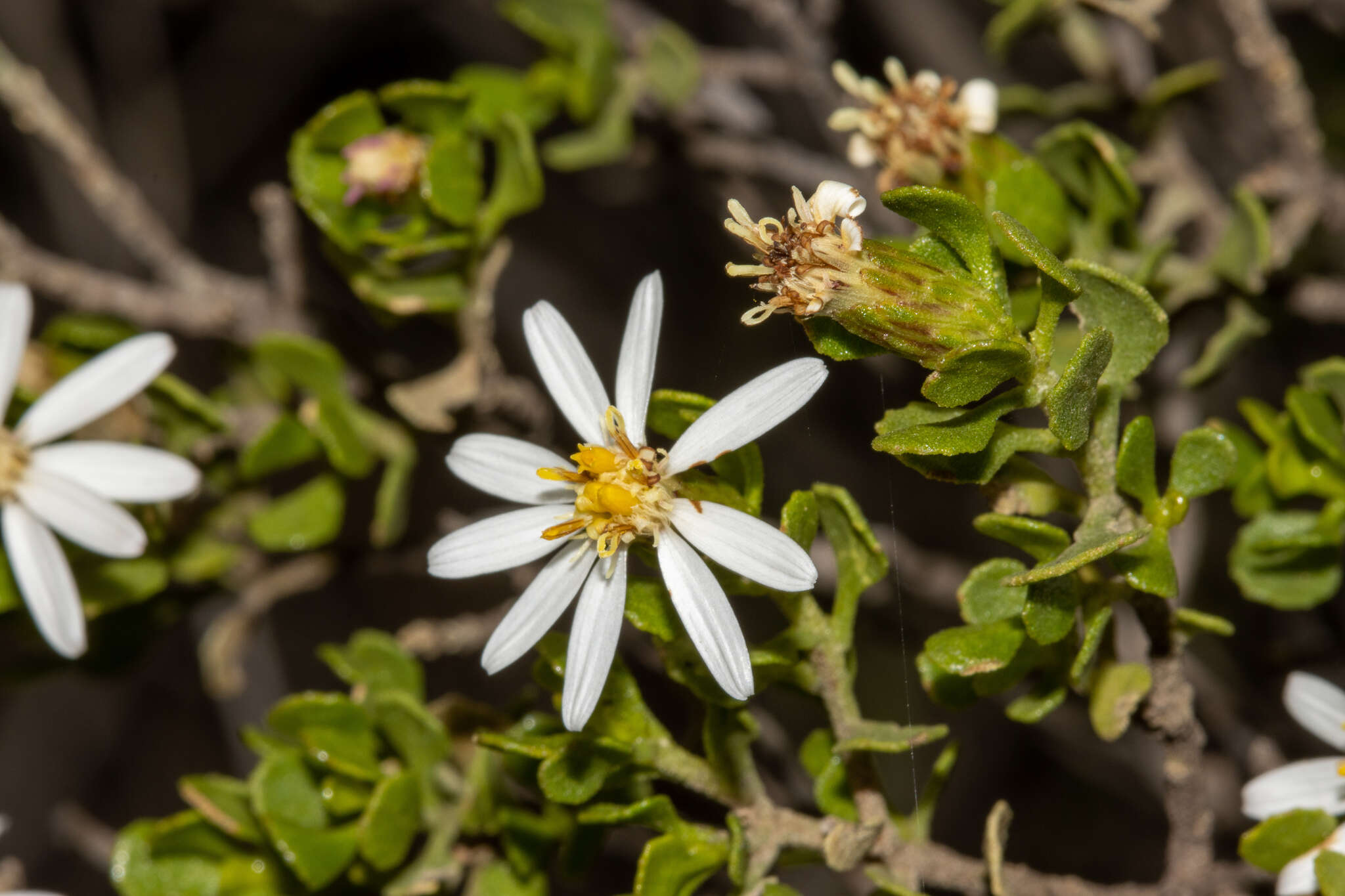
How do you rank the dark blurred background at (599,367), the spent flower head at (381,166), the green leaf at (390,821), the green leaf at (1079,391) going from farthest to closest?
the dark blurred background at (599,367), the spent flower head at (381,166), the green leaf at (390,821), the green leaf at (1079,391)

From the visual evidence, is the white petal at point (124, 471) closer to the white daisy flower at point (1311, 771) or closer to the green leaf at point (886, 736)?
the green leaf at point (886, 736)

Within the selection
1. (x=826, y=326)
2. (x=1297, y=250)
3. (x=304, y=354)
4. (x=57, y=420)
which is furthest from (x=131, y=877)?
(x=1297, y=250)

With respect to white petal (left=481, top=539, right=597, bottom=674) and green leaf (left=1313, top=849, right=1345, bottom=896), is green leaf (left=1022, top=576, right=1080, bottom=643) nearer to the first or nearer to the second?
green leaf (left=1313, top=849, right=1345, bottom=896)

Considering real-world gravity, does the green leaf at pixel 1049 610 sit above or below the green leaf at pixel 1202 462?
below

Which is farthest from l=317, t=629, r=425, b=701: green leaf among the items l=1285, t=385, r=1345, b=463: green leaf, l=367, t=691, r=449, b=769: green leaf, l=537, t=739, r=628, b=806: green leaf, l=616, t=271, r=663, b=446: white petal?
l=1285, t=385, r=1345, b=463: green leaf

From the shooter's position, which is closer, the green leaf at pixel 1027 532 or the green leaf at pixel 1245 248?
the green leaf at pixel 1027 532

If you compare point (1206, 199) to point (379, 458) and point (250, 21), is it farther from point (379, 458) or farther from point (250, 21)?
point (250, 21)

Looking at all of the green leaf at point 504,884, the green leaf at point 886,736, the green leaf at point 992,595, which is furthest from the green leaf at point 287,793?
the green leaf at point 992,595
